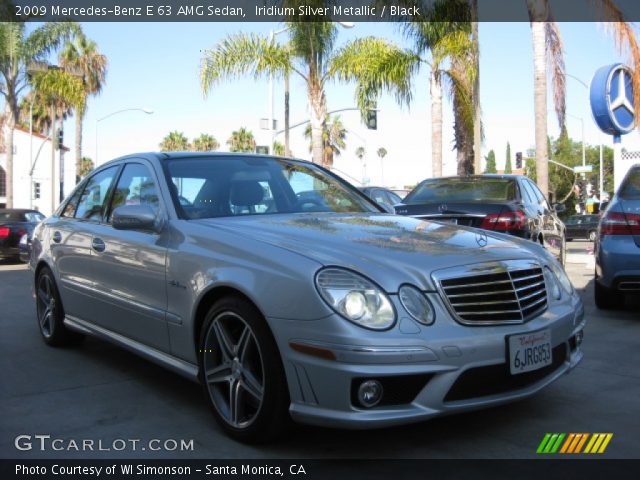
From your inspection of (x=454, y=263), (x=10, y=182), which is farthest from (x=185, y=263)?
(x=10, y=182)

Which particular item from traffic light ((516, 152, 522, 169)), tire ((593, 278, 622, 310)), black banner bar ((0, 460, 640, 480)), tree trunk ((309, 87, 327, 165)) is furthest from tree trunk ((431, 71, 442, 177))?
traffic light ((516, 152, 522, 169))

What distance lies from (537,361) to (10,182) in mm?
34166

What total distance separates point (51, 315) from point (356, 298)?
12.1 feet

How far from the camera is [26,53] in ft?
99.7

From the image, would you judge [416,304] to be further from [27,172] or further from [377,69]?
[27,172]

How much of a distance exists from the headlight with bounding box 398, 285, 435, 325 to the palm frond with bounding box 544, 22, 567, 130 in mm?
15575

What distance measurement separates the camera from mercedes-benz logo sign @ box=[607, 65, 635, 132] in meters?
12.7

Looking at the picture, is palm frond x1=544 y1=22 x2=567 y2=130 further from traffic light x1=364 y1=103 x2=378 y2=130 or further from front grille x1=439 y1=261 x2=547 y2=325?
front grille x1=439 y1=261 x2=547 y2=325

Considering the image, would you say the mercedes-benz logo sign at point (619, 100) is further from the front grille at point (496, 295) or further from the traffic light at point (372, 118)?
the front grille at point (496, 295)

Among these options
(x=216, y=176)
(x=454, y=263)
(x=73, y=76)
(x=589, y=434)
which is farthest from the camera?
(x=73, y=76)

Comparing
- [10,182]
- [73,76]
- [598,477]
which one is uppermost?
[73,76]

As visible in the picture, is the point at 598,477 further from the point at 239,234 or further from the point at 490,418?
the point at 239,234

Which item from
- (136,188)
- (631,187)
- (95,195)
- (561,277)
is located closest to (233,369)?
(136,188)

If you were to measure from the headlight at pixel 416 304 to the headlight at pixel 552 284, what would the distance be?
3.03 feet
